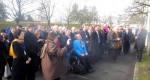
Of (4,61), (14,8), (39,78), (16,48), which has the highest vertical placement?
(14,8)

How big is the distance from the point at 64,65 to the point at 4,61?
2.01 metres

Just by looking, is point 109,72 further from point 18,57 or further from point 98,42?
point 18,57

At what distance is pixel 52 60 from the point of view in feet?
20.4

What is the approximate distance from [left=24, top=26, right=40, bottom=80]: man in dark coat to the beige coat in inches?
61.6

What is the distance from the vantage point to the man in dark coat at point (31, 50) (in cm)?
775

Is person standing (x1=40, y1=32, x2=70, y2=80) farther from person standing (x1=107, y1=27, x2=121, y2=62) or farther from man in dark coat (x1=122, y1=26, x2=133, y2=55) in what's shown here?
man in dark coat (x1=122, y1=26, x2=133, y2=55)

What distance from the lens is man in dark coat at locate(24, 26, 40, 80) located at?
25.4 feet

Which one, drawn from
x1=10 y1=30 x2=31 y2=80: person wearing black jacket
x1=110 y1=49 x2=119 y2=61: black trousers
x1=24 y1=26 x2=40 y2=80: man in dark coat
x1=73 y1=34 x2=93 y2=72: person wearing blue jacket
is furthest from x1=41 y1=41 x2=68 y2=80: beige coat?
x1=110 y1=49 x2=119 y2=61: black trousers

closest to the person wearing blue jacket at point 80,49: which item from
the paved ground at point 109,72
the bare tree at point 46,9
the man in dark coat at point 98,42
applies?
the paved ground at point 109,72

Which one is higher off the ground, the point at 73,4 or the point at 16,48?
the point at 73,4

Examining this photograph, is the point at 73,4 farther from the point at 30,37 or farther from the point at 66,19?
the point at 30,37

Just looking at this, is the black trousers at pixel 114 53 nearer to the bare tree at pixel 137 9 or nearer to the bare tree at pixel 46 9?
the bare tree at pixel 137 9

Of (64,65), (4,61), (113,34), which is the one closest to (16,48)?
(4,61)

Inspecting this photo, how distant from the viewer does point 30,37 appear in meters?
7.93
